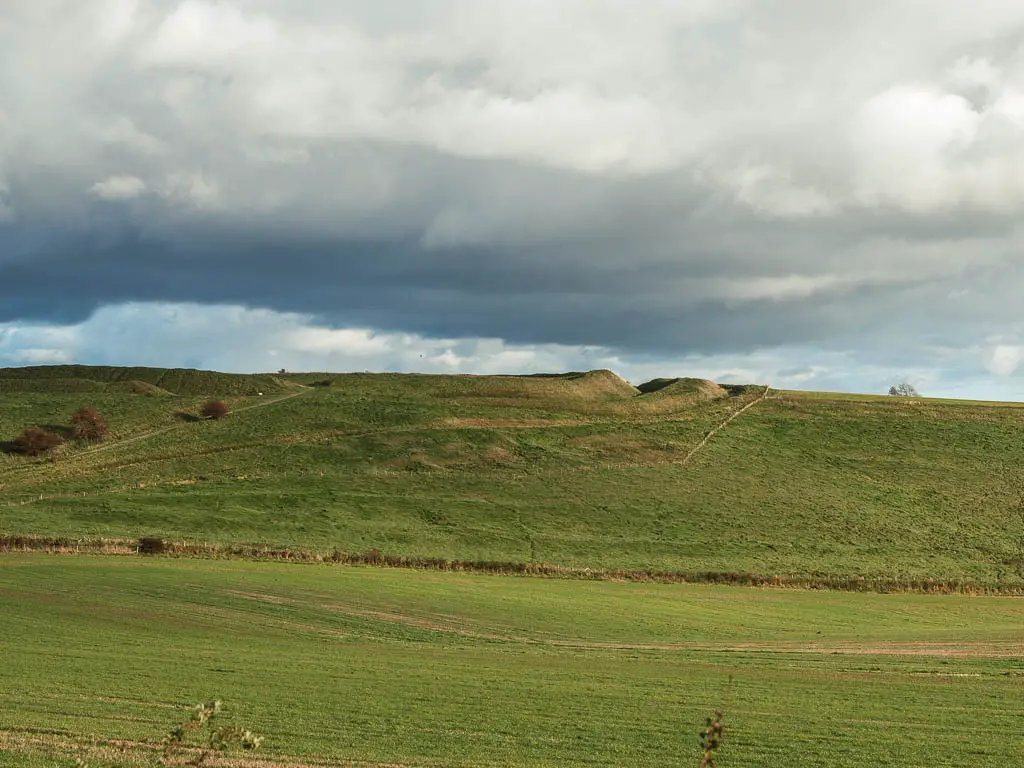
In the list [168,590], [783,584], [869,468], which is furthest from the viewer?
[869,468]

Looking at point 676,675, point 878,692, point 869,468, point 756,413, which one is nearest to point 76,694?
point 676,675

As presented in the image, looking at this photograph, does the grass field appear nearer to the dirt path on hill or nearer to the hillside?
the hillside

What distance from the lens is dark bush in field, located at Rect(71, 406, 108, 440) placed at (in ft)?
380

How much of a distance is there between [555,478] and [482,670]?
6903 centimetres

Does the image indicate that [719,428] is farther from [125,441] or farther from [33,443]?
[33,443]

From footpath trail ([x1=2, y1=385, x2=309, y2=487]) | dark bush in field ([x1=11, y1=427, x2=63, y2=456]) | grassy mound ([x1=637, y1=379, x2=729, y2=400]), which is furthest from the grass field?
grassy mound ([x1=637, y1=379, x2=729, y2=400])

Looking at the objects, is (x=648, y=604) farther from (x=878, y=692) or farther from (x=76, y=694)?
(x=76, y=694)

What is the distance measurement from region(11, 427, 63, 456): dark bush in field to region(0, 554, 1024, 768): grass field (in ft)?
164

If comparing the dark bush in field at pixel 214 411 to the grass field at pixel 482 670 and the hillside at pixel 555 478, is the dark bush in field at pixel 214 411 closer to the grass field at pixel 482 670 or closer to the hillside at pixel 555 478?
the hillside at pixel 555 478

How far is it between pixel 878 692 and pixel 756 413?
105474mm

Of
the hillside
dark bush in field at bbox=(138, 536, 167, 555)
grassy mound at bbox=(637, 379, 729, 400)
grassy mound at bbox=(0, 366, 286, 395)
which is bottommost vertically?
dark bush in field at bbox=(138, 536, 167, 555)

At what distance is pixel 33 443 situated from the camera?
360 feet

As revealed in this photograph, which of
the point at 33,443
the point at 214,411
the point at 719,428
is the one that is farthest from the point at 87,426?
the point at 719,428

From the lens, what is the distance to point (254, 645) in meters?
40.4
